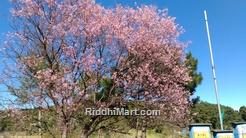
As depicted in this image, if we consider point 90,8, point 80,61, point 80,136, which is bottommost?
point 80,136

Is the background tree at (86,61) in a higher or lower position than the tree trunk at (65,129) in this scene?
higher

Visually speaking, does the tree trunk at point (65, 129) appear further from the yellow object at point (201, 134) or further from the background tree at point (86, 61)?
the yellow object at point (201, 134)

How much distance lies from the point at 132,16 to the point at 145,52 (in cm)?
212

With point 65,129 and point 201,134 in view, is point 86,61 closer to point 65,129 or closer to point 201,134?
point 65,129

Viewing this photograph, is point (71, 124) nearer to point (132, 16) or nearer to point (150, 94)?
point (150, 94)

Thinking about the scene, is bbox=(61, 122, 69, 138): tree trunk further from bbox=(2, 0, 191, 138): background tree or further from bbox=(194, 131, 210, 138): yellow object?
bbox=(194, 131, 210, 138): yellow object

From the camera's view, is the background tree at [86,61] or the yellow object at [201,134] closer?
the yellow object at [201,134]

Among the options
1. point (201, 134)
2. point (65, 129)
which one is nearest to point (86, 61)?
point (65, 129)

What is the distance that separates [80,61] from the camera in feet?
48.6

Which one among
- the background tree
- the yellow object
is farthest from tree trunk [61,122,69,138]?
the yellow object

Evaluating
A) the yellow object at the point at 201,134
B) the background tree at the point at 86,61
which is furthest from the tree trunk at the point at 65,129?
the yellow object at the point at 201,134

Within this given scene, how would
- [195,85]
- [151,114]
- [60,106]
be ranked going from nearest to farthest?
[60,106]
[151,114]
[195,85]

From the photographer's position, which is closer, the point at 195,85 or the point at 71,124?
the point at 71,124

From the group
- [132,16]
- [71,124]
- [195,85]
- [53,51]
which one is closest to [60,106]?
[71,124]
